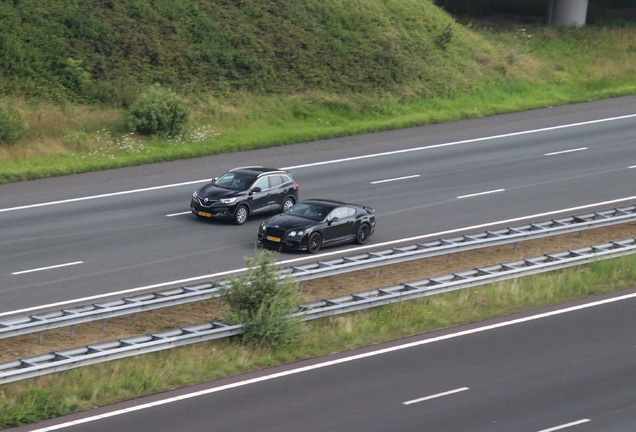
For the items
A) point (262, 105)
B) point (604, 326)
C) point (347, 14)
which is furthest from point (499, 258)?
point (347, 14)

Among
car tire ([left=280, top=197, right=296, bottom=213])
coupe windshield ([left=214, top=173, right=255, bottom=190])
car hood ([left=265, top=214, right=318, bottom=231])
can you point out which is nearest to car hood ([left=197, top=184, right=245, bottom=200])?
coupe windshield ([left=214, top=173, right=255, bottom=190])

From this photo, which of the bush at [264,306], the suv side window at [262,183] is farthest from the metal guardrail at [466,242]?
the suv side window at [262,183]

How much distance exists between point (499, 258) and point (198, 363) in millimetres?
10007

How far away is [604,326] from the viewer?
16.4m

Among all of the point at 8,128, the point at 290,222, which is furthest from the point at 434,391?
the point at 8,128

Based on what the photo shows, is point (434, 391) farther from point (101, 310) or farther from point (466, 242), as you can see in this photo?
point (466, 242)

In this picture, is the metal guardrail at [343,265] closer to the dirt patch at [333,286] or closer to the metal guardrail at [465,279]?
the dirt patch at [333,286]

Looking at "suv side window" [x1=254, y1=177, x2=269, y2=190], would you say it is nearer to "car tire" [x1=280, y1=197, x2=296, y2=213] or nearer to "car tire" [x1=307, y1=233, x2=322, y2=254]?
"car tire" [x1=280, y1=197, x2=296, y2=213]

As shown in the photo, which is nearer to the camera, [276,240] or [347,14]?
[276,240]

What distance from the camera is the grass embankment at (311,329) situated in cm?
1288

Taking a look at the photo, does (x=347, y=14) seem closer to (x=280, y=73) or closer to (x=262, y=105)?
(x=280, y=73)

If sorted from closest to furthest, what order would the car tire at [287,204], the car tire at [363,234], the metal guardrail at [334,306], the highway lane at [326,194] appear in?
the metal guardrail at [334,306]
the highway lane at [326,194]
the car tire at [363,234]
the car tire at [287,204]

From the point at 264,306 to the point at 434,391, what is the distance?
3.72 meters

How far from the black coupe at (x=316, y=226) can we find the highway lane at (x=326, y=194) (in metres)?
0.37
